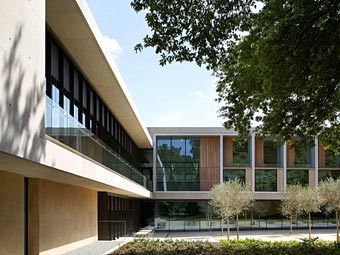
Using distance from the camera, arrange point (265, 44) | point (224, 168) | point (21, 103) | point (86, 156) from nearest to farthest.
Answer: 1. point (21, 103)
2. point (265, 44)
3. point (86, 156)
4. point (224, 168)

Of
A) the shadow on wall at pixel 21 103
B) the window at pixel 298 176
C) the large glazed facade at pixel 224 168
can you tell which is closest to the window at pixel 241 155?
the large glazed facade at pixel 224 168

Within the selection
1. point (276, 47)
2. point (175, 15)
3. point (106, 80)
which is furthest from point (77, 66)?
point (276, 47)

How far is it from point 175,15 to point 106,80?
9507 millimetres

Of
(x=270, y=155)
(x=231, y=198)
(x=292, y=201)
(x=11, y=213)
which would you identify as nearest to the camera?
(x=11, y=213)

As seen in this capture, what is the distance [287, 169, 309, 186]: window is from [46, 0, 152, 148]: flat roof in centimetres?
2278

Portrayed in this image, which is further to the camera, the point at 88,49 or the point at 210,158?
the point at 210,158

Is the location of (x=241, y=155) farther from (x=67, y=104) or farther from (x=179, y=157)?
(x=67, y=104)

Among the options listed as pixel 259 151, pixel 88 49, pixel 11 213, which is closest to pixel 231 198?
pixel 259 151

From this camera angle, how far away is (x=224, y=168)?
49250 mm

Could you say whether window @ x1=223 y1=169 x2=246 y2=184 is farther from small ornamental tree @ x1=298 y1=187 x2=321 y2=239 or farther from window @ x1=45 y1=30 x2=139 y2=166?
window @ x1=45 y1=30 x2=139 y2=166

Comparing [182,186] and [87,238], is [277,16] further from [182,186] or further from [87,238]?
[182,186]

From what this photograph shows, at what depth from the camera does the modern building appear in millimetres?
9875

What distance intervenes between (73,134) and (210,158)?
34.8 m

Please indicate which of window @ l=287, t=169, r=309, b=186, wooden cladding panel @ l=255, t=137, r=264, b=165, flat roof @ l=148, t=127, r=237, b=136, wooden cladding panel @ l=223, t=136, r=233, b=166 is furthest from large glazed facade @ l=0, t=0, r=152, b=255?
window @ l=287, t=169, r=309, b=186
